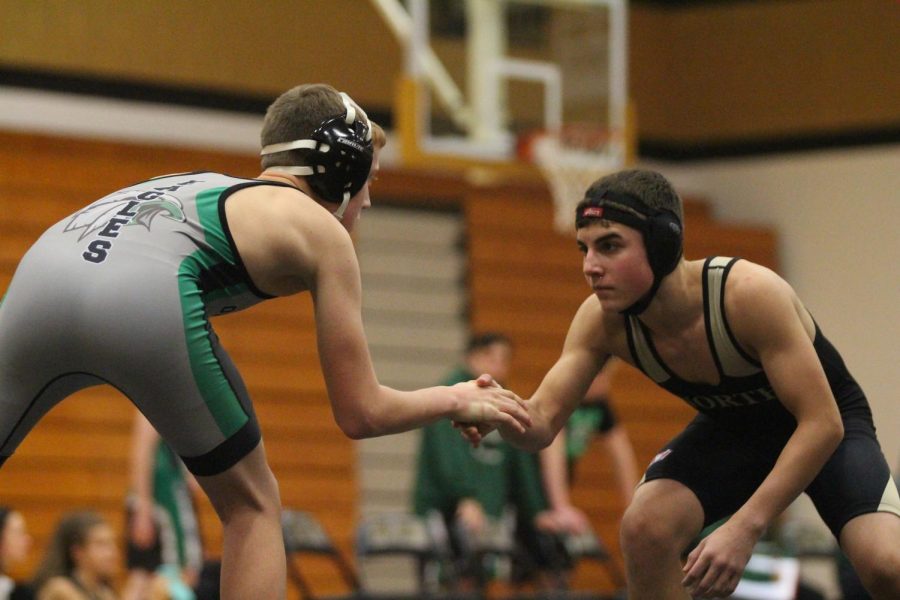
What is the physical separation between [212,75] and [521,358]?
11.9 feet

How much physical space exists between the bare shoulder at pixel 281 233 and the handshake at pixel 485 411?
54 centimetres

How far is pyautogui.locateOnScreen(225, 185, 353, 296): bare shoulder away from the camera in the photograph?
3609mm

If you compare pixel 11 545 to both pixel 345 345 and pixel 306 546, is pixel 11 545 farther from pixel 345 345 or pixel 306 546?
pixel 345 345

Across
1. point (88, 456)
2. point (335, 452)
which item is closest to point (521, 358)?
point (335, 452)

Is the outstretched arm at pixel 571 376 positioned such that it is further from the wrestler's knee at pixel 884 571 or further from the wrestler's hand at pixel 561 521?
the wrestler's hand at pixel 561 521

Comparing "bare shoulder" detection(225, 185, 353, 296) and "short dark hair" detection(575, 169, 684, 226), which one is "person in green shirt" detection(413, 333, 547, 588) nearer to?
"short dark hair" detection(575, 169, 684, 226)

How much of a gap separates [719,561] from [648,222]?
38.0 inches

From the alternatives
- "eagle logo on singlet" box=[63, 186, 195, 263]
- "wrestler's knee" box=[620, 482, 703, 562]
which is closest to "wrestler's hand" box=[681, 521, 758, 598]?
"wrestler's knee" box=[620, 482, 703, 562]

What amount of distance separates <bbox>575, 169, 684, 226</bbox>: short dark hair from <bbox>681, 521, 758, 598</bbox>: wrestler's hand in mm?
923

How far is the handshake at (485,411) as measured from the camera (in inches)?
155

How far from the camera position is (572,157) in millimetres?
11250

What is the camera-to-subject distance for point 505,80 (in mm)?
11297

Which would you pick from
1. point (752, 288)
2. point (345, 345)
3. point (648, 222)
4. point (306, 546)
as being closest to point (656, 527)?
point (752, 288)

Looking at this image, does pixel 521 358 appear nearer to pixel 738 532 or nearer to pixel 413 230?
pixel 413 230
